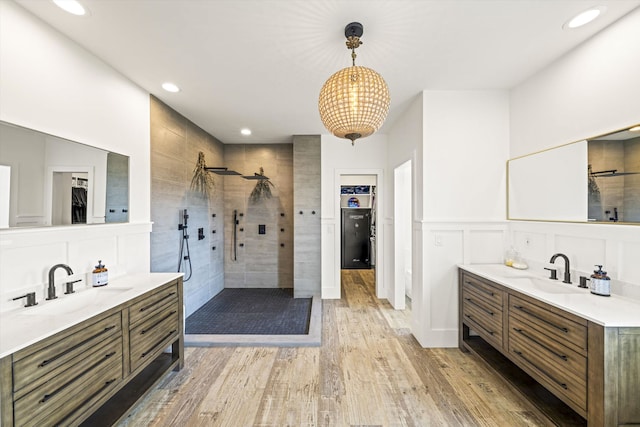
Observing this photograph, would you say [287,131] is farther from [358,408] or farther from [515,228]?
[358,408]

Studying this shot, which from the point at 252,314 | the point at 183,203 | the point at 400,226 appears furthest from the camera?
the point at 400,226

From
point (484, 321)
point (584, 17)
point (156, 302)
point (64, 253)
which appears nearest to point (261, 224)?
point (156, 302)

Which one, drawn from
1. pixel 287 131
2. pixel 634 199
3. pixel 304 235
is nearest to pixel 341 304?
pixel 304 235

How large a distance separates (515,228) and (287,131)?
3.28 m

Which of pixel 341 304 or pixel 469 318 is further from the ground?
pixel 469 318

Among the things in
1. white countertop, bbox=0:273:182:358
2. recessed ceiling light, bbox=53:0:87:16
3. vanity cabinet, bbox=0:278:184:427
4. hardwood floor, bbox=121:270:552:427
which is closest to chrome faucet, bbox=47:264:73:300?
white countertop, bbox=0:273:182:358

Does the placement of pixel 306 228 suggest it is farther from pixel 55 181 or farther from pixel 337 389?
pixel 55 181

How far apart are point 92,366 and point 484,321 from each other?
2.89 m

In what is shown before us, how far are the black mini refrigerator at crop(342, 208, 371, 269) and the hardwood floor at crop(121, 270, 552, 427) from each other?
3.91 metres

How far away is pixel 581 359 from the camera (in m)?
1.45

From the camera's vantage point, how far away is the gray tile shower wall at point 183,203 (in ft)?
9.63

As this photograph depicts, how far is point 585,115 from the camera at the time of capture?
2004 millimetres

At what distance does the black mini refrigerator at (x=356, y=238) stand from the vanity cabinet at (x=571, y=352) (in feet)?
15.1

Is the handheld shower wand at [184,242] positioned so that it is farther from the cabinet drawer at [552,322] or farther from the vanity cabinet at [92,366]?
the cabinet drawer at [552,322]
